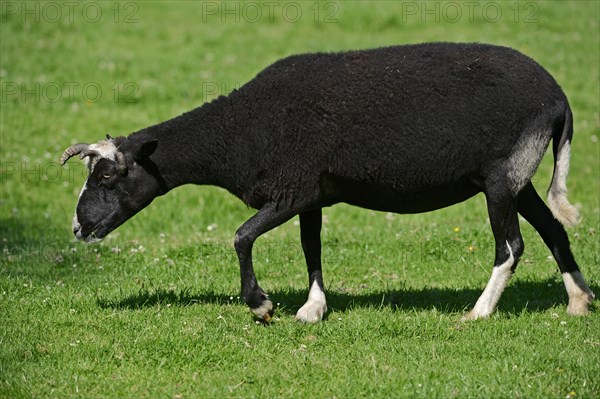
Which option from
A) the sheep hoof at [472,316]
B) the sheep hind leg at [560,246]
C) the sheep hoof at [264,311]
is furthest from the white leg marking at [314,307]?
the sheep hind leg at [560,246]

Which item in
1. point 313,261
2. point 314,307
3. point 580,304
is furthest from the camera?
point 313,261

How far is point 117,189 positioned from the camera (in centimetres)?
923

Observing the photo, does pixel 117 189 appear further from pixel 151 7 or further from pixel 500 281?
pixel 151 7

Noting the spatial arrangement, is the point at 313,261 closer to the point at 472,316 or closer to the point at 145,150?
the point at 472,316

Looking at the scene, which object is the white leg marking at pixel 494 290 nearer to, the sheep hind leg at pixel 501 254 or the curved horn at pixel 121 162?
the sheep hind leg at pixel 501 254

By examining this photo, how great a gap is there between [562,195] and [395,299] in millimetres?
2006

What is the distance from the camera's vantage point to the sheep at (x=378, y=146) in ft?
28.1

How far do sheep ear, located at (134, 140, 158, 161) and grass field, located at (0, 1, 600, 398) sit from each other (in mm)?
1474

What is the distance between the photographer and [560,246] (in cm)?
919

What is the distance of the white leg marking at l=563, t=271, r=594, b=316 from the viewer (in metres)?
8.85

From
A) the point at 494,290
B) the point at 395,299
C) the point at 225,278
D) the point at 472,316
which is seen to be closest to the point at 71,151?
the point at 225,278

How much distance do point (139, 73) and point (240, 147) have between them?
466 inches

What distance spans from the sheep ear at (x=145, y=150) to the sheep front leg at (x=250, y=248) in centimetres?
122

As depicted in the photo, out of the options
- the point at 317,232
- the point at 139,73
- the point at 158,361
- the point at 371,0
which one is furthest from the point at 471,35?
the point at 158,361
